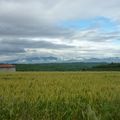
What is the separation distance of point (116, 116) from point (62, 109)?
6.21ft

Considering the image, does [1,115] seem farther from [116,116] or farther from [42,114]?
[116,116]

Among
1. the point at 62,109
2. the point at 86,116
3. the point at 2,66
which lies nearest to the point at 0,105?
the point at 62,109

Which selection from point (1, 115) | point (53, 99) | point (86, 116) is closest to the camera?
point (86, 116)

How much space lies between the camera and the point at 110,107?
363 inches

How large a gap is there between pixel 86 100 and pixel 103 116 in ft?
10.2

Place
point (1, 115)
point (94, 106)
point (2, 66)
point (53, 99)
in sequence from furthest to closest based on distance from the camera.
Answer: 1. point (2, 66)
2. point (53, 99)
3. point (94, 106)
4. point (1, 115)

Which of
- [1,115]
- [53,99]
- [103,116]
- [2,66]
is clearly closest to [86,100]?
[53,99]

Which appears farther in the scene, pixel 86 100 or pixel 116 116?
pixel 86 100

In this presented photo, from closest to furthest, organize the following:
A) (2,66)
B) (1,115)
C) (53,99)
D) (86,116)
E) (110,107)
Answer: (86,116) < (1,115) < (110,107) < (53,99) < (2,66)

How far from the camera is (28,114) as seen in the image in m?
8.46

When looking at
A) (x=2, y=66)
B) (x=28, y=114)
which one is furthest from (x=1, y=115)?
(x=2, y=66)

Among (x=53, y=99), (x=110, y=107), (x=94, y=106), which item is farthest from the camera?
(x=53, y=99)

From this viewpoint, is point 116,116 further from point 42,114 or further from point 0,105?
point 0,105

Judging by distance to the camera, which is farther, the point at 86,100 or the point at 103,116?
the point at 86,100
